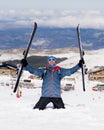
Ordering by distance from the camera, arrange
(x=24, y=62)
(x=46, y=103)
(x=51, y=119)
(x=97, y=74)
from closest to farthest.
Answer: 1. (x=51, y=119)
2. (x=24, y=62)
3. (x=46, y=103)
4. (x=97, y=74)

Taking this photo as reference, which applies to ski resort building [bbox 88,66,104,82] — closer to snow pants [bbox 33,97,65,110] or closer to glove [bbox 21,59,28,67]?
snow pants [bbox 33,97,65,110]

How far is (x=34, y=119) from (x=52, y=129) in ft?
5.17

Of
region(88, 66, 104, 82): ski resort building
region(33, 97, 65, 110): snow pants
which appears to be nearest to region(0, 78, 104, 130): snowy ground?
region(33, 97, 65, 110): snow pants

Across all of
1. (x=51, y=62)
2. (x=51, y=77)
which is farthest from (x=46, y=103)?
(x=51, y=62)

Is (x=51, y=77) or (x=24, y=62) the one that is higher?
(x=24, y=62)

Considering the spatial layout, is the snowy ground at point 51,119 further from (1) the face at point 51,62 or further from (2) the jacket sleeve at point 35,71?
(1) the face at point 51,62

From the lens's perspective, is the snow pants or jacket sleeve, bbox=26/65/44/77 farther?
jacket sleeve, bbox=26/65/44/77

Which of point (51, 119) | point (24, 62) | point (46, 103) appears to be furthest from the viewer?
point (46, 103)

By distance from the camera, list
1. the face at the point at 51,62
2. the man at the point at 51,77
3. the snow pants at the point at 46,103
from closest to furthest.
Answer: the snow pants at the point at 46,103 < the face at the point at 51,62 < the man at the point at 51,77

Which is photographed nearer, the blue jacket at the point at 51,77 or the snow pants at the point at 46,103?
the snow pants at the point at 46,103

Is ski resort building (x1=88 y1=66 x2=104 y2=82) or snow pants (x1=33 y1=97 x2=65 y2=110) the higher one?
ski resort building (x1=88 y1=66 x2=104 y2=82)

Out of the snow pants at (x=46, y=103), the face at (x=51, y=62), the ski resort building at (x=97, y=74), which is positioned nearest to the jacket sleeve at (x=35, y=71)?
the face at (x=51, y=62)

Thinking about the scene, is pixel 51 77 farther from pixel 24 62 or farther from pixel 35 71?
pixel 24 62

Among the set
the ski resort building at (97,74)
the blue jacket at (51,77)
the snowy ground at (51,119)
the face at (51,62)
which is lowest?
the snowy ground at (51,119)
